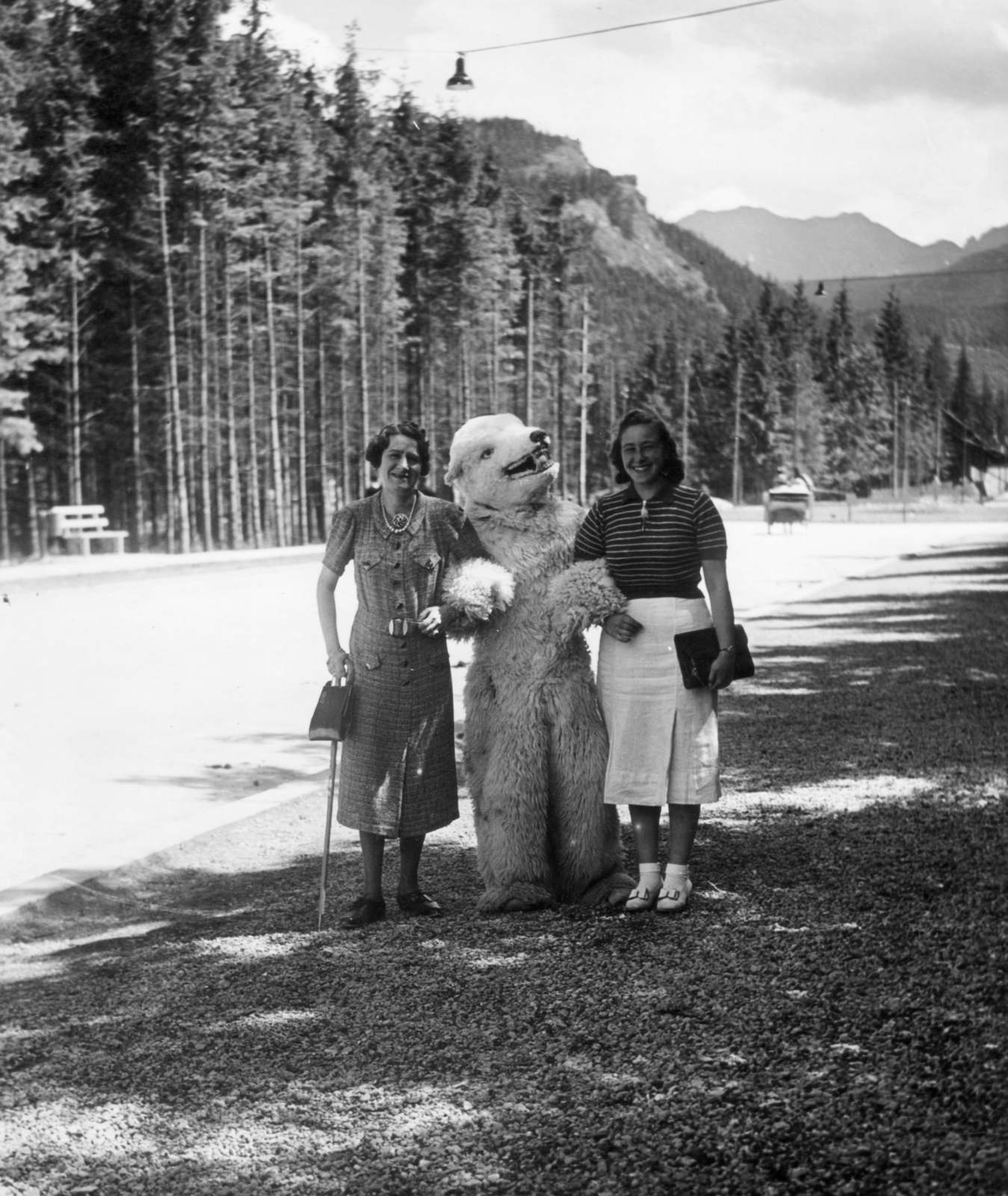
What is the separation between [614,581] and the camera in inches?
189

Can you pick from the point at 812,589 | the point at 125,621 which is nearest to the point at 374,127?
the point at 812,589

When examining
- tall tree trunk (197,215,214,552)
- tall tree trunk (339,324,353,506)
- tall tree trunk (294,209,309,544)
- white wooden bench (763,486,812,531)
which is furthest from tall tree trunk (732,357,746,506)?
tall tree trunk (197,215,214,552)

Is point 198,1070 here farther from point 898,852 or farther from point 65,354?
point 65,354

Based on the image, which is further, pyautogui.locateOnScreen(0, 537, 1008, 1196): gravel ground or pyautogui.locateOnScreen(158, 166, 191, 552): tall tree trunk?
pyautogui.locateOnScreen(158, 166, 191, 552): tall tree trunk

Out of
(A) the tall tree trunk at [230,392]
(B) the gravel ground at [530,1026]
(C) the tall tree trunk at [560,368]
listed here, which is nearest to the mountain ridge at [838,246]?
(C) the tall tree trunk at [560,368]

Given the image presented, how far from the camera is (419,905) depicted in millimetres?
5121

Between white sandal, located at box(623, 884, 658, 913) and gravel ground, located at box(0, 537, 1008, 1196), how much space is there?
0.07 meters

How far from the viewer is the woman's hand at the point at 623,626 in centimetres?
473

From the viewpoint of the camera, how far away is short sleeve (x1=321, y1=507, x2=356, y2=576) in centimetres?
502

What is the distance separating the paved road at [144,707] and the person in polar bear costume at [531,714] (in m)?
1.92

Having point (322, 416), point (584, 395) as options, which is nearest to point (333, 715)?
point (322, 416)

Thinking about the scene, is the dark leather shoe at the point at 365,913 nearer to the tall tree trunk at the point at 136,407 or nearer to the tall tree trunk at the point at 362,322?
the tall tree trunk at the point at 136,407

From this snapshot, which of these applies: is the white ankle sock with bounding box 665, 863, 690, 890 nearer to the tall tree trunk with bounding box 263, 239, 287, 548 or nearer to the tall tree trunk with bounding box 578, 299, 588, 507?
the tall tree trunk with bounding box 263, 239, 287, 548

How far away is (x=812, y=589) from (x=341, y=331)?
95.1ft
